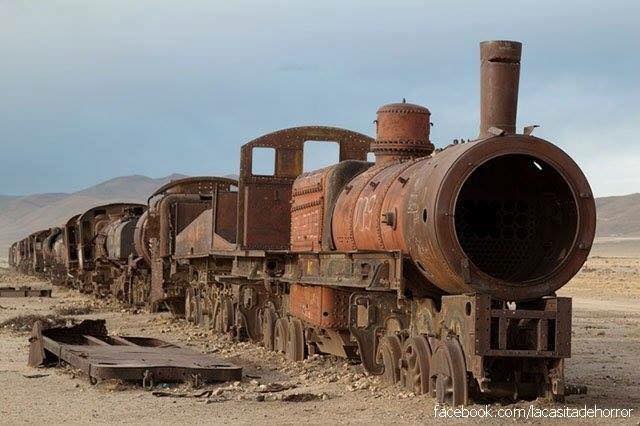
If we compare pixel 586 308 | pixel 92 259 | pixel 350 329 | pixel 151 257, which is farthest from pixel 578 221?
pixel 92 259

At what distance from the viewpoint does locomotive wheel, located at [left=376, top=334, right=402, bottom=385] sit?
38.4 feet

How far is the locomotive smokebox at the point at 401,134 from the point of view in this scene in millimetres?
13180

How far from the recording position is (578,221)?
1048 cm

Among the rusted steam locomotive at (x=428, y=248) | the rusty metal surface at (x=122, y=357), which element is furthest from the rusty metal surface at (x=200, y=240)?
the rusty metal surface at (x=122, y=357)

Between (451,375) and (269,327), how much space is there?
281 inches

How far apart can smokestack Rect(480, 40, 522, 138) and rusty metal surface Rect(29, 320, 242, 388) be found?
162 inches

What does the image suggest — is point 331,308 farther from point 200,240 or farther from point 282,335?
point 200,240

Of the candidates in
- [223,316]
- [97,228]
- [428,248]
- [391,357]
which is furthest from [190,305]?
[97,228]

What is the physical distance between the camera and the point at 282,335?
16.1m

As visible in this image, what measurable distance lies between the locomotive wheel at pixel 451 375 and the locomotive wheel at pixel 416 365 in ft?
1.39

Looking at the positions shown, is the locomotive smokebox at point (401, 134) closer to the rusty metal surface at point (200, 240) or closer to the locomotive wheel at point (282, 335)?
the locomotive wheel at point (282, 335)

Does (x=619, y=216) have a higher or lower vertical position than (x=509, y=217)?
higher

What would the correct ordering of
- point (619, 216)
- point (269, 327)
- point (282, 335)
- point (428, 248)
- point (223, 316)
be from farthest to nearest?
point (619, 216) < point (223, 316) < point (269, 327) < point (282, 335) < point (428, 248)

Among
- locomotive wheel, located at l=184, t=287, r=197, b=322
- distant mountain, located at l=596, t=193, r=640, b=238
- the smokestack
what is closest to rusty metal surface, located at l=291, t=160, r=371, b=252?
the smokestack
